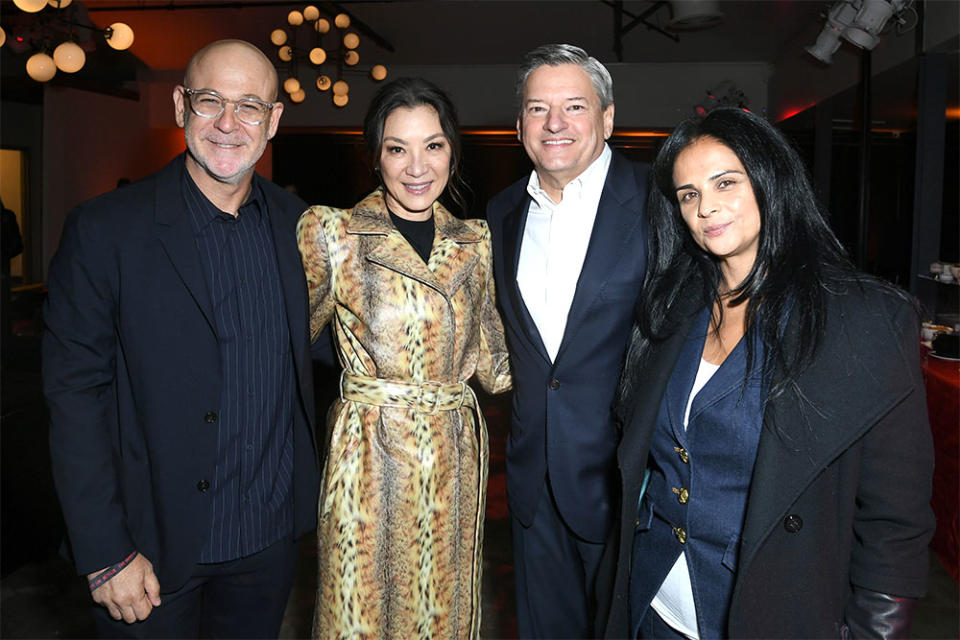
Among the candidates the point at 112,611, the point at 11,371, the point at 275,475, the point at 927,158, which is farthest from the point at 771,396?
the point at 927,158

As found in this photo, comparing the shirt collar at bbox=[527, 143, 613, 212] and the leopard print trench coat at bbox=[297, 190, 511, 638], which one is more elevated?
the shirt collar at bbox=[527, 143, 613, 212]

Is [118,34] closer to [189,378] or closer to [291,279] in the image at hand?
[291,279]

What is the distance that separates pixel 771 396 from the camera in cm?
134

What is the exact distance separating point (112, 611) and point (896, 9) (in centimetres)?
619

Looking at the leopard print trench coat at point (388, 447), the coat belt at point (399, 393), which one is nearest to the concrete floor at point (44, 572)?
the leopard print trench coat at point (388, 447)

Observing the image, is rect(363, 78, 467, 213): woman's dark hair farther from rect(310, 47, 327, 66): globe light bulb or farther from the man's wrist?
rect(310, 47, 327, 66): globe light bulb

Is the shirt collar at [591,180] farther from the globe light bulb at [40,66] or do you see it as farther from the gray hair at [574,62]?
the globe light bulb at [40,66]

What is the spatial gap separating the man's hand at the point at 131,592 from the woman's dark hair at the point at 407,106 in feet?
3.92

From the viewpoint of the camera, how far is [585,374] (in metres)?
2.05

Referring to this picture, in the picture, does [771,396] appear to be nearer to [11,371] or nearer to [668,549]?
[668,549]

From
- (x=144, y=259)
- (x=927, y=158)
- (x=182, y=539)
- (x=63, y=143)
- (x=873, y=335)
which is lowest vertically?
(x=182, y=539)

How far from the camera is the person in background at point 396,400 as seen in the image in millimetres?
1927

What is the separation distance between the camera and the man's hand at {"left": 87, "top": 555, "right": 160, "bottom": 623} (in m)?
1.63

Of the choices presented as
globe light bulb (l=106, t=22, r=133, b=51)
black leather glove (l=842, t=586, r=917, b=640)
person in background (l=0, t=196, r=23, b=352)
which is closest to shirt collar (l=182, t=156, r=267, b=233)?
black leather glove (l=842, t=586, r=917, b=640)
